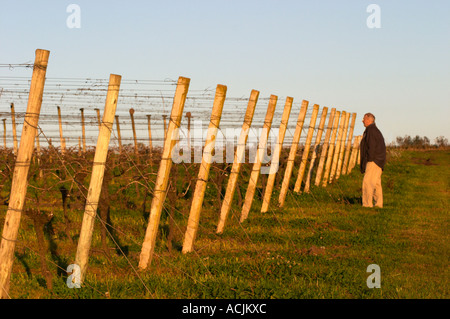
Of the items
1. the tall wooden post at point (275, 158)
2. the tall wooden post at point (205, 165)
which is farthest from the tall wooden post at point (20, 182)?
the tall wooden post at point (275, 158)

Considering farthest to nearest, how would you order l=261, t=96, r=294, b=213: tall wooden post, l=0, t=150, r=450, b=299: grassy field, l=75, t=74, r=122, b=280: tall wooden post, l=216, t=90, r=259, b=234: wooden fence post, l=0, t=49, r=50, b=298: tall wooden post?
l=261, t=96, r=294, b=213: tall wooden post → l=216, t=90, r=259, b=234: wooden fence post → l=75, t=74, r=122, b=280: tall wooden post → l=0, t=150, r=450, b=299: grassy field → l=0, t=49, r=50, b=298: tall wooden post

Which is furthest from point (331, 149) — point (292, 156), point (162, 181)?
point (162, 181)

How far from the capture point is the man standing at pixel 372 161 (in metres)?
14.8

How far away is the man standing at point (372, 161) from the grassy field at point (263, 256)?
563 millimetres

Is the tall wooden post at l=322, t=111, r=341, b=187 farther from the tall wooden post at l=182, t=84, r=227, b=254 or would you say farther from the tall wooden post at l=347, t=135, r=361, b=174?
the tall wooden post at l=182, t=84, r=227, b=254

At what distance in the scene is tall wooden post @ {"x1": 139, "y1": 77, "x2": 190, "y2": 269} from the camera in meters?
7.67

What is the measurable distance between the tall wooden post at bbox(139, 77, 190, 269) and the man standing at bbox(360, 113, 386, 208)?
8217 millimetres

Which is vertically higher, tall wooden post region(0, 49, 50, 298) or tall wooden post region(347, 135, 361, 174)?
tall wooden post region(347, 135, 361, 174)

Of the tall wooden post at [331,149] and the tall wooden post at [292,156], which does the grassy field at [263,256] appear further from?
the tall wooden post at [331,149]

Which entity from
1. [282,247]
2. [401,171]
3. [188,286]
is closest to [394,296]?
[188,286]

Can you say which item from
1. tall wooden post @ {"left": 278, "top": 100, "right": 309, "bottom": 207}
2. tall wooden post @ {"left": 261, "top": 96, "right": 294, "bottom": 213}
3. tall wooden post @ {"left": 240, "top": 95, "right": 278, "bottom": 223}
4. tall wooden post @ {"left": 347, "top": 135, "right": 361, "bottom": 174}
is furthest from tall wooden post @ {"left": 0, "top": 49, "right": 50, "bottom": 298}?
tall wooden post @ {"left": 347, "top": 135, "right": 361, "bottom": 174}

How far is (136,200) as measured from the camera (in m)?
15.6

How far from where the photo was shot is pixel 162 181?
7723 mm

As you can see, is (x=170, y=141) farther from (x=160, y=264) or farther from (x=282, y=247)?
(x=282, y=247)
